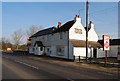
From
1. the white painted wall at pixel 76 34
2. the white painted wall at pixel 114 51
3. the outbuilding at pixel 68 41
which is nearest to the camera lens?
the outbuilding at pixel 68 41

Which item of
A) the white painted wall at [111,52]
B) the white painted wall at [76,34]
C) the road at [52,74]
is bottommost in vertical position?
the road at [52,74]

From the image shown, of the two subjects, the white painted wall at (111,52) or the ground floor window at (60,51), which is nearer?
the ground floor window at (60,51)

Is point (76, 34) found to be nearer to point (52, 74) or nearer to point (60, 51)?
point (60, 51)

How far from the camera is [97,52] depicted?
103 feet

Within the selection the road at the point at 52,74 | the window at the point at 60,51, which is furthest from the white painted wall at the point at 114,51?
the road at the point at 52,74

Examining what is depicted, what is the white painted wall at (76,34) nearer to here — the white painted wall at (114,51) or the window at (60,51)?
the window at (60,51)

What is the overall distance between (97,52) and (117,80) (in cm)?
2211

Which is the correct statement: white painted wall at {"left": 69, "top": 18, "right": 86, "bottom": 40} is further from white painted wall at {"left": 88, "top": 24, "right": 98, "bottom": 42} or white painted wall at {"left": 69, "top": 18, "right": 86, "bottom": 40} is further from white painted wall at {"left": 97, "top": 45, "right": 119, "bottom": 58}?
white painted wall at {"left": 97, "top": 45, "right": 119, "bottom": 58}

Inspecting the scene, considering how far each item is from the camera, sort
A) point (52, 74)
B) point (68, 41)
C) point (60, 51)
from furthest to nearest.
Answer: point (60, 51) < point (68, 41) < point (52, 74)

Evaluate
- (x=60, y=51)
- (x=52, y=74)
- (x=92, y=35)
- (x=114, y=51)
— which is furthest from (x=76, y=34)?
(x=52, y=74)

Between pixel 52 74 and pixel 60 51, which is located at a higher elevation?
pixel 60 51

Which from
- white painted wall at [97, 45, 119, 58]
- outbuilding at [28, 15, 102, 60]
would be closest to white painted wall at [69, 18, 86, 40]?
outbuilding at [28, 15, 102, 60]

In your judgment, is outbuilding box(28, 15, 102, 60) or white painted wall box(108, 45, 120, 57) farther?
white painted wall box(108, 45, 120, 57)

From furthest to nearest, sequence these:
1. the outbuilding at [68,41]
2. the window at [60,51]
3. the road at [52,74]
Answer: the window at [60,51], the outbuilding at [68,41], the road at [52,74]
